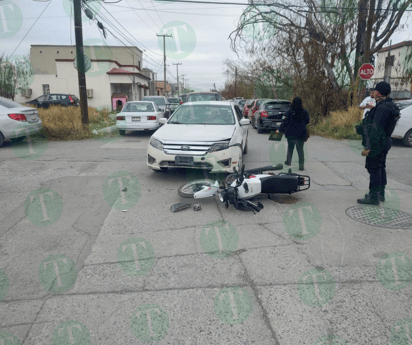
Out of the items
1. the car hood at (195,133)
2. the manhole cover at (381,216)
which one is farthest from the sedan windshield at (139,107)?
the manhole cover at (381,216)

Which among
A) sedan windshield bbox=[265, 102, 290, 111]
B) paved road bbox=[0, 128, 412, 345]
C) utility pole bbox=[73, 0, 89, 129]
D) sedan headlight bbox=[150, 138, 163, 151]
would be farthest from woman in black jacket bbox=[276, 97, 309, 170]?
utility pole bbox=[73, 0, 89, 129]

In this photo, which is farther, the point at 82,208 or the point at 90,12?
the point at 90,12

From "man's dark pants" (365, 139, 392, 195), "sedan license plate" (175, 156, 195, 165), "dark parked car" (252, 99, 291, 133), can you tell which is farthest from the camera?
"dark parked car" (252, 99, 291, 133)

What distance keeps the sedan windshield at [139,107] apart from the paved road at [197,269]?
29.6ft

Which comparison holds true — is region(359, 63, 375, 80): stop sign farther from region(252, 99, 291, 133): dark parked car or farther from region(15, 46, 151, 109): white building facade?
region(15, 46, 151, 109): white building facade

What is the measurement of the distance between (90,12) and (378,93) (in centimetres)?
1298

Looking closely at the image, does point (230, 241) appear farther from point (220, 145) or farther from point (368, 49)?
point (368, 49)

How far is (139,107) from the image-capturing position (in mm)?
15039

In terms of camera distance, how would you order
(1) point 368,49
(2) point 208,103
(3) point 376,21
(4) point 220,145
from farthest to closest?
(3) point 376,21 → (1) point 368,49 → (2) point 208,103 → (4) point 220,145

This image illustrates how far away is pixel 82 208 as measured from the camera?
5.21 meters

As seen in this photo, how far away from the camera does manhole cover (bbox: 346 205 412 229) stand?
177 inches

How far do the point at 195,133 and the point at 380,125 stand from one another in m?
3.32

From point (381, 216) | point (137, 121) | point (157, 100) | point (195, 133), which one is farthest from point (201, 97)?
point (381, 216)

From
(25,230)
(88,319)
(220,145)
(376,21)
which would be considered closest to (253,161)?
(220,145)
